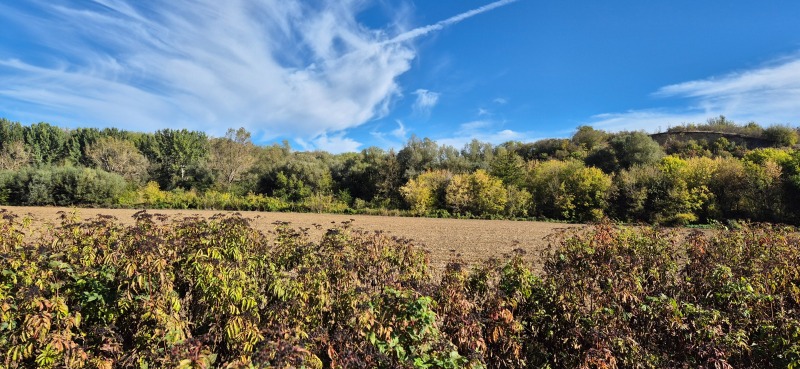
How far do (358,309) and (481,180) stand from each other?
38.6 meters

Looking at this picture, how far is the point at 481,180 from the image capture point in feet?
134

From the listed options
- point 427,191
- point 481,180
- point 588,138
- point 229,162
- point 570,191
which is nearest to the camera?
point 570,191

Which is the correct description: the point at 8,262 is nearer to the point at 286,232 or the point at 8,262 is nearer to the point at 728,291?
the point at 286,232

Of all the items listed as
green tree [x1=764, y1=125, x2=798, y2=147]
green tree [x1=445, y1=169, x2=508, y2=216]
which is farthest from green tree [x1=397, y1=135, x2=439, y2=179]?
green tree [x1=764, y1=125, x2=798, y2=147]

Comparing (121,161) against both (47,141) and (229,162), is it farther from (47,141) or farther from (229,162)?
(47,141)

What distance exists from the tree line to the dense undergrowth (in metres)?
26.2

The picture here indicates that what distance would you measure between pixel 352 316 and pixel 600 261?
406cm

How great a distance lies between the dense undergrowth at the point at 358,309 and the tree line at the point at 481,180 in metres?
26.2

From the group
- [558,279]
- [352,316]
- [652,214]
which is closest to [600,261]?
[558,279]

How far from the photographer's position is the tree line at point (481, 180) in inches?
1256

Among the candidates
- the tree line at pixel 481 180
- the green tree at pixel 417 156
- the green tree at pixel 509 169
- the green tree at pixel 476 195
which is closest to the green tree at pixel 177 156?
the tree line at pixel 481 180

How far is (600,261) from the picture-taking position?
226 inches

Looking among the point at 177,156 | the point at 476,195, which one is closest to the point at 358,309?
the point at 476,195

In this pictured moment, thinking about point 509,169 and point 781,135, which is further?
point 781,135
